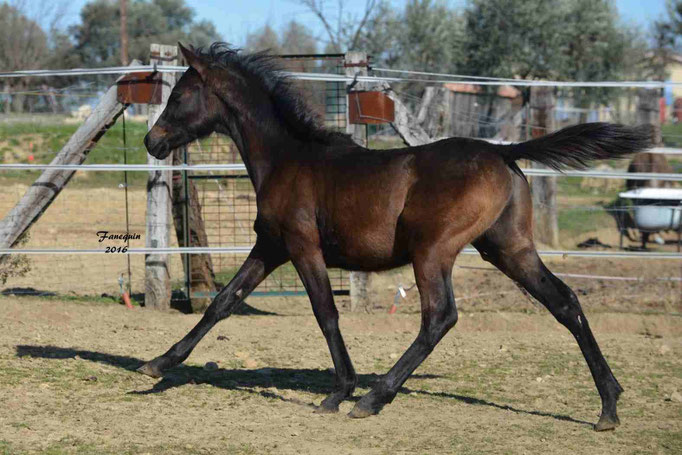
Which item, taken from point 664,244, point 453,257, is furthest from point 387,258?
point 664,244

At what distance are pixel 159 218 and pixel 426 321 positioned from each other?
13.9 ft

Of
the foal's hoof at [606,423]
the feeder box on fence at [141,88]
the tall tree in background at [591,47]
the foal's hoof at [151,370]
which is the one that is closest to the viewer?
the foal's hoof at [606,423]

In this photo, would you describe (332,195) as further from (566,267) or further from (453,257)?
(566,267)

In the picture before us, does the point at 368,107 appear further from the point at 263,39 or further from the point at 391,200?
the point at 263,39

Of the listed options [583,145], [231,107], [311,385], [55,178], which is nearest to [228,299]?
[311,385]

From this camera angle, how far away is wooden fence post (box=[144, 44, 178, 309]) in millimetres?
8477

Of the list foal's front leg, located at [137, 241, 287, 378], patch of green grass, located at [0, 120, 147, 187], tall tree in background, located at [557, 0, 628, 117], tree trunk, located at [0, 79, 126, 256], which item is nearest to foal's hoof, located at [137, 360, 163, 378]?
foal's front leg, located at [137, 241, 287, 378]

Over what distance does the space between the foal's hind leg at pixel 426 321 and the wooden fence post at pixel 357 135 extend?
337 centimetres

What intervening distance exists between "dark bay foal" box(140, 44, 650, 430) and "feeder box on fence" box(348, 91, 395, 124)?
264 centimetres

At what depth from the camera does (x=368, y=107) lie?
8.59 m

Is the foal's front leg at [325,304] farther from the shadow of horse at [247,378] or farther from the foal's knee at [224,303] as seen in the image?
the foal's knee at [224,303]

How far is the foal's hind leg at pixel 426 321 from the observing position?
508 cm

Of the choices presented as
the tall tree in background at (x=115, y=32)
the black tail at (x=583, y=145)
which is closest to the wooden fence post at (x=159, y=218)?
the black tail at (x=583, y=145)

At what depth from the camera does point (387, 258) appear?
17.7 feet
